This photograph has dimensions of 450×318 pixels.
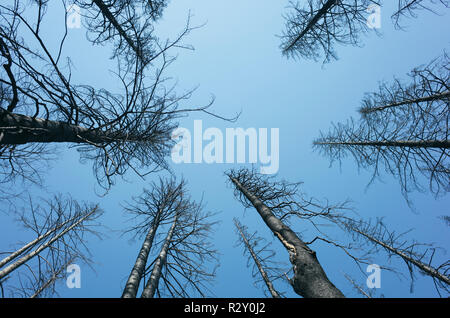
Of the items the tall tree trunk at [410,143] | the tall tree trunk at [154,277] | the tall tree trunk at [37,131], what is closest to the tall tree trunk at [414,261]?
the tall tree trunk at [410,143]

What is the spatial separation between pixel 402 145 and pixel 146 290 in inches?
276

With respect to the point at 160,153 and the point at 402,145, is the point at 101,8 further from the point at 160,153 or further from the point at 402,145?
the point at 402,145

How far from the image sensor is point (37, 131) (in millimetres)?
2861

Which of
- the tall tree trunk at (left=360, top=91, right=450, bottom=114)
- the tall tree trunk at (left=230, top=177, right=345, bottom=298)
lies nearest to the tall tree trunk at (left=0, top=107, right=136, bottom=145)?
the tall tree trunk at (left=230, top=177, right=345, bottom=298)

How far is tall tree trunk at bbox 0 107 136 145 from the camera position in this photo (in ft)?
8.30

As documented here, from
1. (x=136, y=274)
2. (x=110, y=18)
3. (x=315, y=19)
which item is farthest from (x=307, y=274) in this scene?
(x=315, y=19)

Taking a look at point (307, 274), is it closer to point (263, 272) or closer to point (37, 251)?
point (263, 272)

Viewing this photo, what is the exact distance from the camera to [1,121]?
8.25 ft

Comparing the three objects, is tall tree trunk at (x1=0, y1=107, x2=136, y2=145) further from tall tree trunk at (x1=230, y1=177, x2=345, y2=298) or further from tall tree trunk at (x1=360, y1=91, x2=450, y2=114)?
tall tree trunk at (x1=360, y1=91, x2=450, y2=114)

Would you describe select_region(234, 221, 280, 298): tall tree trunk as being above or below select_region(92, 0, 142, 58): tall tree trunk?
below

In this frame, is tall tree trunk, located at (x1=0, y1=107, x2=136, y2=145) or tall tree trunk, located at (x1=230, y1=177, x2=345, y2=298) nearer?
tall tree trunk, located at (x1=230, y1=177, x2=345, y2=298)

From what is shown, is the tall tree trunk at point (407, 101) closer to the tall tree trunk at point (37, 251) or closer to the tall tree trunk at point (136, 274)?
the tall tree trunk at point (136, 274)
